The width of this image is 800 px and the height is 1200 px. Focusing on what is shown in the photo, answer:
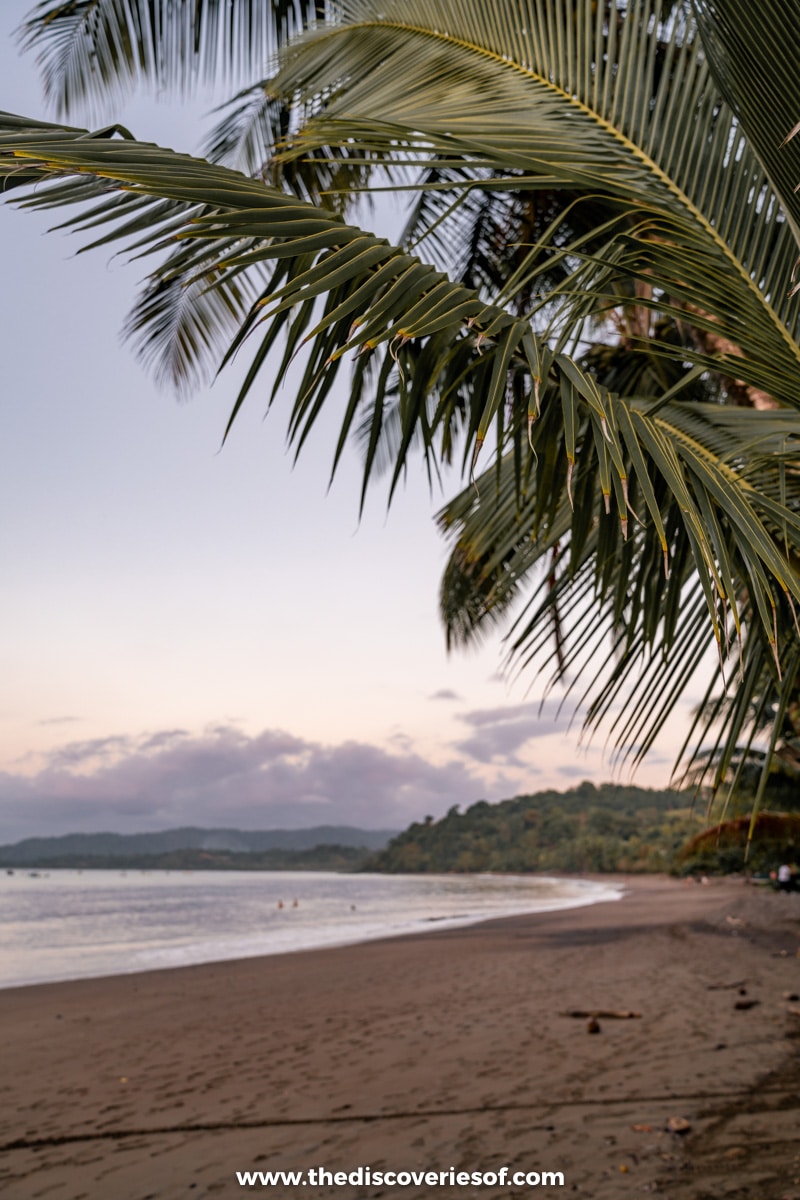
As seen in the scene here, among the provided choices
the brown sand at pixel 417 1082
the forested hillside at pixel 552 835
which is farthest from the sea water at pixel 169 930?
the forested hillside at pixel 552 835

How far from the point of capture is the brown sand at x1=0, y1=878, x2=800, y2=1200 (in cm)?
375

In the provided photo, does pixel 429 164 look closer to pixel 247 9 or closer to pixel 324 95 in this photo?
pixel 324 95

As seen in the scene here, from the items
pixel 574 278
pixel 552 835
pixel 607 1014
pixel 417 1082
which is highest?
pixel 574 278

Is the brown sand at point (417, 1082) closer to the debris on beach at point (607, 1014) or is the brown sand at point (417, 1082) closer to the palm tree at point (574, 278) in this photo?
the debris on beach at point (607, 1014)

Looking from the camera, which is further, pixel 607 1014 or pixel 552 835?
pixel 552 835

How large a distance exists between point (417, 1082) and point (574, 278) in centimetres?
511

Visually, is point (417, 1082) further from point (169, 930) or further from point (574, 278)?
point (169, 930)

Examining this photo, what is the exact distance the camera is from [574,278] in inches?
68.7

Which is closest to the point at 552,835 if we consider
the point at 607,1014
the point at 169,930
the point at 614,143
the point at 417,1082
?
the point at 169,930

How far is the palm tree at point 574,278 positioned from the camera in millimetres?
1299

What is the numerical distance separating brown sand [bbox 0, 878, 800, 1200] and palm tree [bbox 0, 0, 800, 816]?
261 centimetres

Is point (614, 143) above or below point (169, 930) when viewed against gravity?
above

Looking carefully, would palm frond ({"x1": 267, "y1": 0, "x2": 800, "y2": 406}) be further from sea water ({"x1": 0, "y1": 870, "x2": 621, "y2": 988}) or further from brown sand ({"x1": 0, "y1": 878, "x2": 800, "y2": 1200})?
sea water ({"x1": 0, "y1": 870, "x2": 621, "y2": 988})

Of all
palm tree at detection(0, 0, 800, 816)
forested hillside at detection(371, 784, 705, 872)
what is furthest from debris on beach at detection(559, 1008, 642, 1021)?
forested hillside at detection(371, 784, 705, 872)
